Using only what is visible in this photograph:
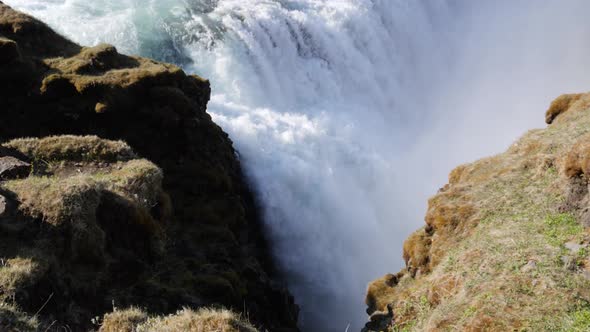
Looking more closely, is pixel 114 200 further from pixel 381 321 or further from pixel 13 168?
pixel 381 321

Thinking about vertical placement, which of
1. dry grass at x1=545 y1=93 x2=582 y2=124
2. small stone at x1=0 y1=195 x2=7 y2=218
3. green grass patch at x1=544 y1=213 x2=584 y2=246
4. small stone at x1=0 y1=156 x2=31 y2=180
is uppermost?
dry grass at x1=545 y1=93 x2=582 y2=124

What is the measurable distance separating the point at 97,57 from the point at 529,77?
39507 mm

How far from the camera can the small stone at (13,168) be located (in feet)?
34.0

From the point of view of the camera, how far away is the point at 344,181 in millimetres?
24344

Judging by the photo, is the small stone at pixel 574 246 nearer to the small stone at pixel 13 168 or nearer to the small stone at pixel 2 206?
the small stone at pixel 2 206

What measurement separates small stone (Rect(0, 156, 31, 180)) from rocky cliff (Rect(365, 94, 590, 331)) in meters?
8.82

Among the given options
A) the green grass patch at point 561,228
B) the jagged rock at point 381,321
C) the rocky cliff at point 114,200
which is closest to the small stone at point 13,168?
the rocky cliff at point 114,200

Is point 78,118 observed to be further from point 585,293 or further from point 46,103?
point 585,293

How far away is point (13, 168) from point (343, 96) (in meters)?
24.0

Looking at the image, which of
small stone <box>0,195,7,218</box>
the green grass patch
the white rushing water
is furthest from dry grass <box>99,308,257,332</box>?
the white rushing water

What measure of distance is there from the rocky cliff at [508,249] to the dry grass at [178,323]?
403cm

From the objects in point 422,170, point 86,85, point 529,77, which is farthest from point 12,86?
point 529,77

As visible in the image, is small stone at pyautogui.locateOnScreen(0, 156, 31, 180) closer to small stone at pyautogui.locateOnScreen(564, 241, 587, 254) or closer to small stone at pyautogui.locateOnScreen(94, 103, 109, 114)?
small stone at pyautogui.locateOnScreen(94, 103, 109, 114)

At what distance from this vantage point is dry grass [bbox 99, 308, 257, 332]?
623 centimetres
